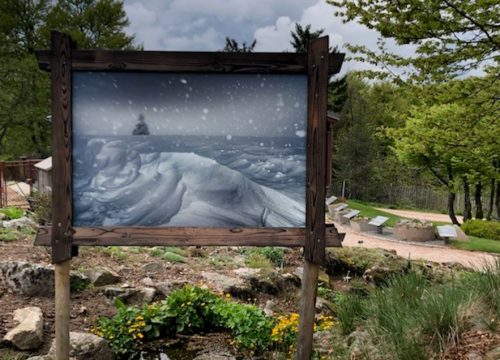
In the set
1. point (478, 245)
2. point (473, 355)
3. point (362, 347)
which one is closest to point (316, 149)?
point (362, 347)

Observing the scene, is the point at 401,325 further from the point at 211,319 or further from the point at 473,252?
the point at 473,252

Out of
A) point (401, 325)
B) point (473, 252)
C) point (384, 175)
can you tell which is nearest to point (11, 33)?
point (384, 175)

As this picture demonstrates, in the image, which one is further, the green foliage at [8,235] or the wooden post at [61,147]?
the green foliage at [8,235]

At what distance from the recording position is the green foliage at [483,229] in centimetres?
1697

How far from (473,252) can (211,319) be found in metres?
11.5

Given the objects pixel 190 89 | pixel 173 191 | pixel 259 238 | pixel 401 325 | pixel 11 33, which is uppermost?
pixel 11 33

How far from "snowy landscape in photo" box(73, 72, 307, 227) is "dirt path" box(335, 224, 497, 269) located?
1014 centimetres

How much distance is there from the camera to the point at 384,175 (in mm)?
30594

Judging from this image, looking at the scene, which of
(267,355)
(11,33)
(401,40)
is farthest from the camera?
(11,33)

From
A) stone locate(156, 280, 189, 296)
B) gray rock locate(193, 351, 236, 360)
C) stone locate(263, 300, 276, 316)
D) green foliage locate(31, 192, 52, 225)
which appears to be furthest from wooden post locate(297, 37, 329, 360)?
green foliage locate(31, 192, 52, 225)

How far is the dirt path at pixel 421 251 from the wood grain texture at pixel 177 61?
10.4m

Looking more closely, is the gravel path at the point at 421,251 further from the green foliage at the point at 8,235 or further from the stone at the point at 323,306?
the green foliage at the point at 8,235

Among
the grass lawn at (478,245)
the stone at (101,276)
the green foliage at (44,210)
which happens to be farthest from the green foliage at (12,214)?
the grass lawn at (478,245)

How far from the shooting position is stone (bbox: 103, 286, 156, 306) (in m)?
5.73
